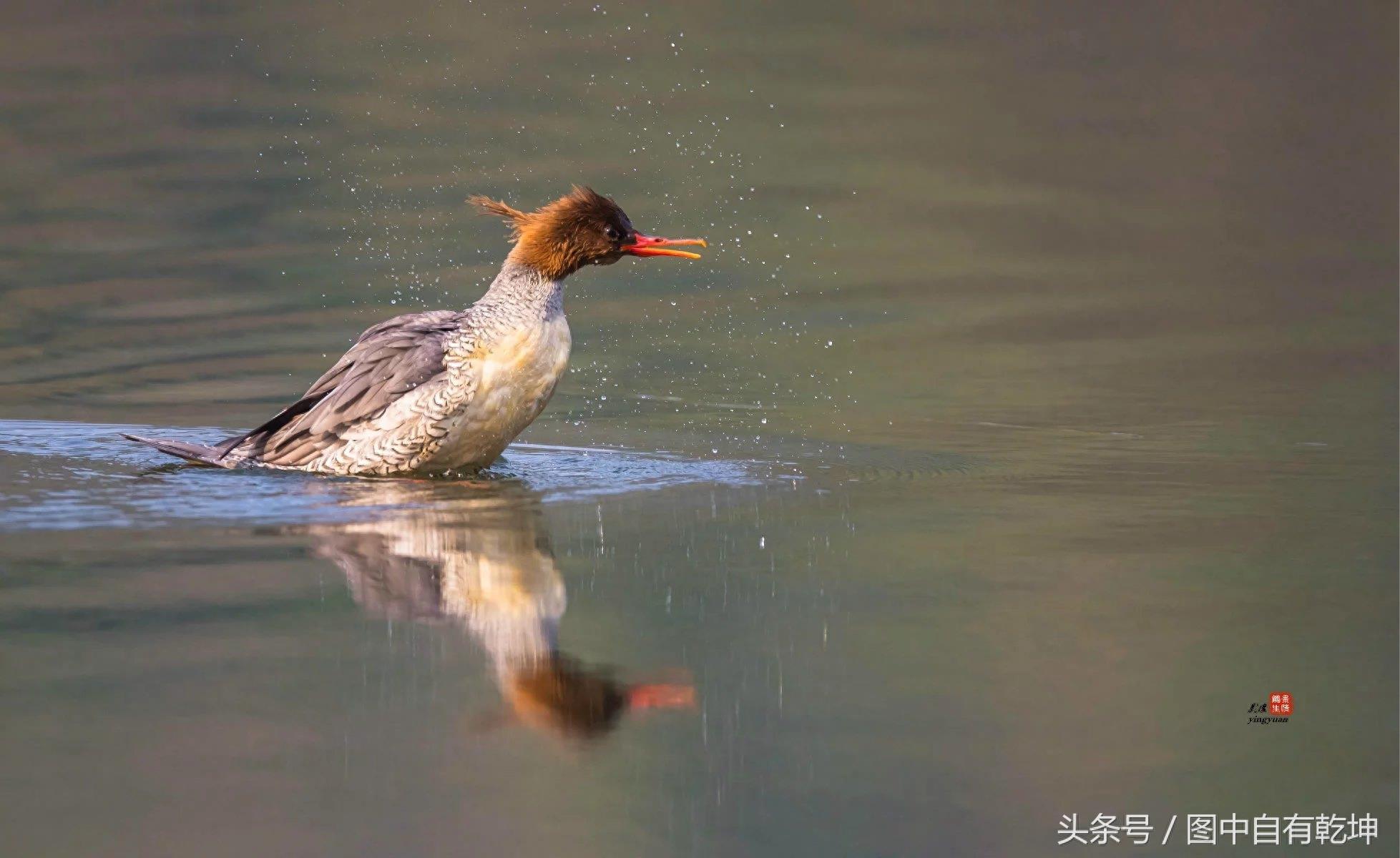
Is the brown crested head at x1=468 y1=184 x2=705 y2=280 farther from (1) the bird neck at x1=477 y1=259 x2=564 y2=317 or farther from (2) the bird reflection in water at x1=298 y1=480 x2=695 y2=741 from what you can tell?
(2) the bird reflection in water at x1=298 y1=480 x2=695 y2=741

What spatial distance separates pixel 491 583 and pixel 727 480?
204 centimetres

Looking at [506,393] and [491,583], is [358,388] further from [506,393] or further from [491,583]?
[491,583]

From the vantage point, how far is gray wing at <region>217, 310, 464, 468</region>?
862 centimetres

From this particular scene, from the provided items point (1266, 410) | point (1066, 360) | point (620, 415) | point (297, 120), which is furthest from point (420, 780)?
point (297, 120)

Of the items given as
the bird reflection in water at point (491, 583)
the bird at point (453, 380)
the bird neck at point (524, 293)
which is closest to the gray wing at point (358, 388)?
the bird at point (453, 380)

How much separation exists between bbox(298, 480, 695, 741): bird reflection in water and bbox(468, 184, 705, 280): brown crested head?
3.50 ft

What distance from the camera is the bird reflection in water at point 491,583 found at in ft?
18.7

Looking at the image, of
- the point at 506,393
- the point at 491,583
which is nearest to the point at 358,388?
the point at 506,393

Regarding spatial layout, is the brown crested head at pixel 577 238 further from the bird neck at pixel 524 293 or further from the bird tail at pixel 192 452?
the bird tail at pixel 192 452

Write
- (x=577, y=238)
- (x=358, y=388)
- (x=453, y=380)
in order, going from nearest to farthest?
(x=453, y=380)
(x=358, y=388)
(x=577, y=238)

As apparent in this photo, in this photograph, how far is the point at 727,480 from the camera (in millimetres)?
8648

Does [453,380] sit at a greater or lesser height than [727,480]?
greater

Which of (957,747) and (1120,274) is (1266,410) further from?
(957,747)

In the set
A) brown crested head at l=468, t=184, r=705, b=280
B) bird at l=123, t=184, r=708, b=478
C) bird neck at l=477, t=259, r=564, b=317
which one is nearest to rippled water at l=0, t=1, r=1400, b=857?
bird at l=123, t=184, r=708, b=478
